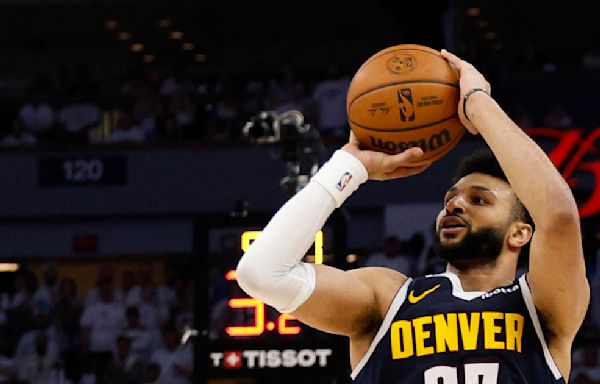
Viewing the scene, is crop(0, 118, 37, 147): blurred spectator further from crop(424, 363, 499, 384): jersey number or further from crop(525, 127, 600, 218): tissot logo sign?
crop(424, 363, 499, 384): jersey number

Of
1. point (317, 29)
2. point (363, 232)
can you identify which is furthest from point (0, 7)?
point (363, 232)

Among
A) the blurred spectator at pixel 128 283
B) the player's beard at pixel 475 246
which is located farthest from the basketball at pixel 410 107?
the blurred spectator at pixel 128 283

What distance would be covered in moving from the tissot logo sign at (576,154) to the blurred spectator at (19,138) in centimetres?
615

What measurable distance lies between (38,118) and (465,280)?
48.2 feet

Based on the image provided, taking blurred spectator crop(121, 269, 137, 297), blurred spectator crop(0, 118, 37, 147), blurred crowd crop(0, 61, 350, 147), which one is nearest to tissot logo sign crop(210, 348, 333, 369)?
blurred spectator crop(121, 269, 137, 297)

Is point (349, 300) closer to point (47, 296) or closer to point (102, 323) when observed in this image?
point (102, 323)

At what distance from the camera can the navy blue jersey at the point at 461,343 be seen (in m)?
3.89

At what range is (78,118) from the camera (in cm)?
1820

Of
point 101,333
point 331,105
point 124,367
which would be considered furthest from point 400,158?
point 331,105

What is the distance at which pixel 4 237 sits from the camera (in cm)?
1808

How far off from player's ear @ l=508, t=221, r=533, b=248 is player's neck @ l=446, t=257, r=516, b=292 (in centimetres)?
5

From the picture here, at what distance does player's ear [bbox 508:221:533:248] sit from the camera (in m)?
4.13

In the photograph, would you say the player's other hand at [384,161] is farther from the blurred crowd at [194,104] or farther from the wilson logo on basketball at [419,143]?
the blurred crowd at [194,104]

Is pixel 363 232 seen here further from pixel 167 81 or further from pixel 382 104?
pixel 382 104
